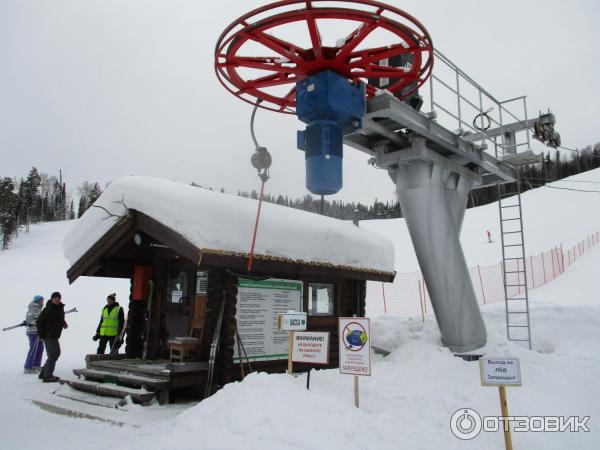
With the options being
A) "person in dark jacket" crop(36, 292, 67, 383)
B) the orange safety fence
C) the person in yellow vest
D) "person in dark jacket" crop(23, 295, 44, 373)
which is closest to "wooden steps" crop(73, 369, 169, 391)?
"person in dark jacket" crop(36, 292, 67, 383)

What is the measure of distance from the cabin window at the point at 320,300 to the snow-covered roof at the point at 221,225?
80 cm

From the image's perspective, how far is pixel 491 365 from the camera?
497 cm

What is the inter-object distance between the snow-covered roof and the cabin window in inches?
31.7

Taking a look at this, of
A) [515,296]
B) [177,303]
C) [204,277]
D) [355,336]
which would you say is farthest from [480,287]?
[355,336]

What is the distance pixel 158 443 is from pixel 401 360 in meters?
5.50

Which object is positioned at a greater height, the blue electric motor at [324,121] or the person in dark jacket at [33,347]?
the blue electric motor at [324,121]

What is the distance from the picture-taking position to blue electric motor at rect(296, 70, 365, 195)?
6539 millimetres

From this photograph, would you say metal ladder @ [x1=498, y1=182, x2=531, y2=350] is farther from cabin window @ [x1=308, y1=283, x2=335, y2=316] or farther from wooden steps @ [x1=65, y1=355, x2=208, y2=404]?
wooden steps @ [x1=65, y1=355, x2=208, y2=404]

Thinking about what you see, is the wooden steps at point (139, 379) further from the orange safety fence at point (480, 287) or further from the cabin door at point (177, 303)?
the orange safety fence at point (480, 287)

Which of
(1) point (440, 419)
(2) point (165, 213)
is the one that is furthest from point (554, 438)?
(2) point (165, 213)

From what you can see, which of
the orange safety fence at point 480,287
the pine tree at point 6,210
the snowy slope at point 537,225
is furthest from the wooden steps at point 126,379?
the pine tree at point 6,210

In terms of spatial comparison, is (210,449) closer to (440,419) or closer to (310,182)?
(440,419)
